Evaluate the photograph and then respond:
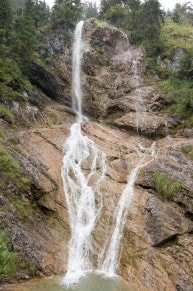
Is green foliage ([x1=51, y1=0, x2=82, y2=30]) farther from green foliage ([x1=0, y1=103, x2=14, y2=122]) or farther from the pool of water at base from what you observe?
the pool of water at base

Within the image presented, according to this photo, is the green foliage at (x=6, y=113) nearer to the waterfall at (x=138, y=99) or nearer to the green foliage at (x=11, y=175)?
the green foliage at (x=11, y=175)

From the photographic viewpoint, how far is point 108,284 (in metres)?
17.2

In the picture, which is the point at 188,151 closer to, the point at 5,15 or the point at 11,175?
the point at 11,175

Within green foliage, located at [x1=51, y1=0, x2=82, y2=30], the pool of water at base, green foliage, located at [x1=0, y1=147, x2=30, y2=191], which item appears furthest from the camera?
→ green foliage, located at [x1=51, y1=0, x2=82, y2=30]

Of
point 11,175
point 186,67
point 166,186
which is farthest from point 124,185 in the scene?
point 186,67

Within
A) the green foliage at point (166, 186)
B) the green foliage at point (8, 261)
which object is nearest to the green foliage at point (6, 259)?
the green foliage at point (8, 261)

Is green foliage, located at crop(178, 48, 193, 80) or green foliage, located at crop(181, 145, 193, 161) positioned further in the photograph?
green foliage, located at crop(178, 48, 193, 80)

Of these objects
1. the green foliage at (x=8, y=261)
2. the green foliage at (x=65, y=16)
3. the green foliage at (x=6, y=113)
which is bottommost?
the green foliage at (x=8, y=261)

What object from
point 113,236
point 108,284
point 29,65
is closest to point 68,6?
point 29,65

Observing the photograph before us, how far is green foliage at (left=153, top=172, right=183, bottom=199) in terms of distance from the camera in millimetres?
22250

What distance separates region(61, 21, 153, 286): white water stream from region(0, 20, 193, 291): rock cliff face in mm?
383

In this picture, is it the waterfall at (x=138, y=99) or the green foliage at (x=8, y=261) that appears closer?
the green foliage at (x=8, y=261)

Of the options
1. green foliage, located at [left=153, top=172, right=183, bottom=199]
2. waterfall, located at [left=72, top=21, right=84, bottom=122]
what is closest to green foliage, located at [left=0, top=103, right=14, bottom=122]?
waterfall, located at [left=72, top=21, right=84, bottom=122]

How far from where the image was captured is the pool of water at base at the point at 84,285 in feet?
52.4
